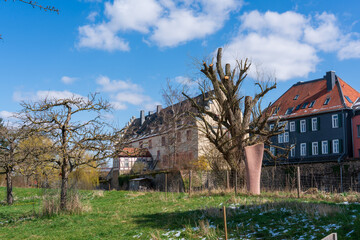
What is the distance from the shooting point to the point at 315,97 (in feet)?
160

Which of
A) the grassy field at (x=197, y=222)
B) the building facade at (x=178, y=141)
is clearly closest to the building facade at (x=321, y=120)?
the building facade at (x=178, y=141)

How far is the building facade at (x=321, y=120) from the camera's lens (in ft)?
143

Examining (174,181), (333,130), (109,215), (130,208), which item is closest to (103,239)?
(109,215)

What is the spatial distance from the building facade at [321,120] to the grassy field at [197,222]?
29.5 m

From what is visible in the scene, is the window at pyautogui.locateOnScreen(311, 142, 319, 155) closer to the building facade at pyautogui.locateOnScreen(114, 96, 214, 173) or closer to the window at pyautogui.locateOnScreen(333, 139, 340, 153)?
the window at pyautogui.locateOnScreen(333, 139, 340, 153)

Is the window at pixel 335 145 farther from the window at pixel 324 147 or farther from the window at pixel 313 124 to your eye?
the window at pixel 313 124

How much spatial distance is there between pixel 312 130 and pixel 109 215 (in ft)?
121

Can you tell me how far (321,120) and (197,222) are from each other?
37.8 metres

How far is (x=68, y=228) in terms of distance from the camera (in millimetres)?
12898

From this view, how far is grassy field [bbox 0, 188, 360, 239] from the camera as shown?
9781mm

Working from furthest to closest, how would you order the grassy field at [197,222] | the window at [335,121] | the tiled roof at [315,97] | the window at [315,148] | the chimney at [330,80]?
the chimney at [330,80] < the window at [315,148] < the tiled roof at [315,97] < the window at [335,121] < the grassy field at [197,222]

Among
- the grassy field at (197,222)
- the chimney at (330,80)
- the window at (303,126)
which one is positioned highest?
the chimney at (330,80)

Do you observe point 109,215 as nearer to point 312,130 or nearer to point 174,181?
point 174,181

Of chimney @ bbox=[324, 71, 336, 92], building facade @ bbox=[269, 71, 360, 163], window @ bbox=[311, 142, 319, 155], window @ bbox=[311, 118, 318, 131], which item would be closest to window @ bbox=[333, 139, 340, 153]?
building facade @ bbox=[269, 71, 360, 163]
